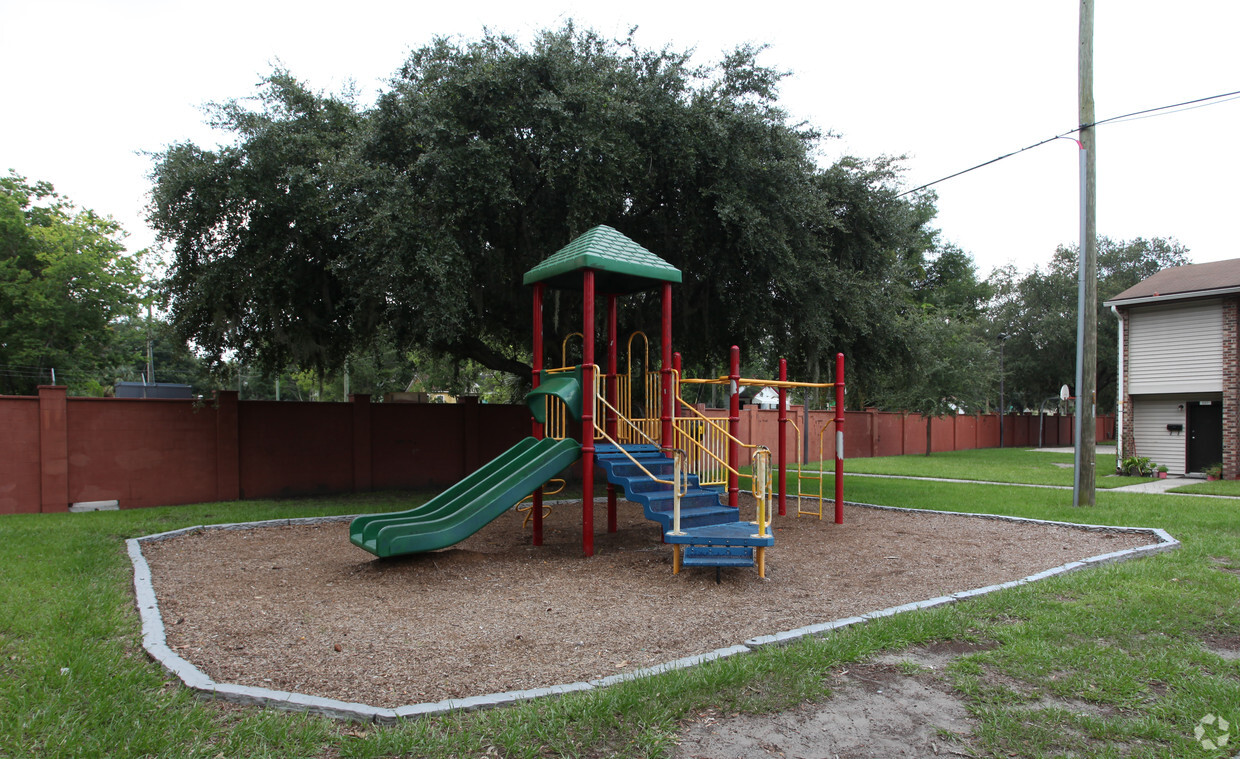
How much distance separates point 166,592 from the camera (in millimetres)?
6219

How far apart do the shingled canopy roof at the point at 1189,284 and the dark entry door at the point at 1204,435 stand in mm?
2992

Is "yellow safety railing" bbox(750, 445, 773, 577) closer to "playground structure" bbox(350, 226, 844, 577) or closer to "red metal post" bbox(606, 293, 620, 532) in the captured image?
"playground structure" bbox(350, 226, 844, 577)

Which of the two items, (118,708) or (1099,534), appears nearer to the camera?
(118,708)

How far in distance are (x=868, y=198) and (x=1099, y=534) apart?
21.0 feet

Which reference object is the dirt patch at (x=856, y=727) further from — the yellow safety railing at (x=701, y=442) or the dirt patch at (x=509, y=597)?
the yellow safety railing at (x=701, y=442)

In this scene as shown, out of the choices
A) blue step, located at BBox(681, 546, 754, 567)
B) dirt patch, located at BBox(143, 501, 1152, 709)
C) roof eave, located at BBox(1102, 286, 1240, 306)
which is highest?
roof eave, located at BBox(1102, 286, 1240, 306)

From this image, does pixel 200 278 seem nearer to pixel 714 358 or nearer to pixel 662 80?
pixel 662 80

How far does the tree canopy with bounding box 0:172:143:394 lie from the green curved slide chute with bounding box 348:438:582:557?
29282 mm

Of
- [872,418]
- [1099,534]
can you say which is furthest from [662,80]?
[872,418]

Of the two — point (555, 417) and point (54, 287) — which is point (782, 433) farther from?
point (54, 287)

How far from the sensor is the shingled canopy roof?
17609mm

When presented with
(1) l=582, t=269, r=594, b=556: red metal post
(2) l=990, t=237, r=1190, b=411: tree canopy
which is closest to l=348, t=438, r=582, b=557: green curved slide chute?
(1) l=582, t=269, r=594, b=556: red metal post

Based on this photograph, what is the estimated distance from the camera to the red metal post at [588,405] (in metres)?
7.61

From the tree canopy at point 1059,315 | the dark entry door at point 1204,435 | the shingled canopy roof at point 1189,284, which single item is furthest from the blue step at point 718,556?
the tree canopy at point 1059,315
